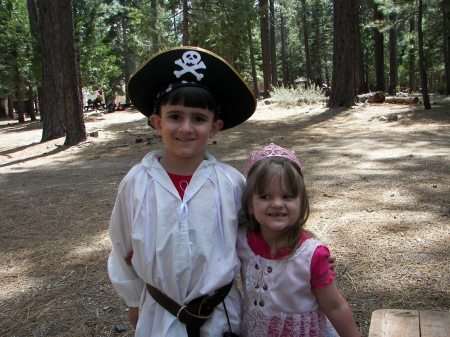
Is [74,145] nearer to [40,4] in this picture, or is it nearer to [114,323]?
[40,4]

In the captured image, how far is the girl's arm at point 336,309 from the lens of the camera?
163 cm

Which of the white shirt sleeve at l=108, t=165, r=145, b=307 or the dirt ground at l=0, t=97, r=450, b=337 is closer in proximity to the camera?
the white shirt sleeve at l=108, t=165, r=145, b=307

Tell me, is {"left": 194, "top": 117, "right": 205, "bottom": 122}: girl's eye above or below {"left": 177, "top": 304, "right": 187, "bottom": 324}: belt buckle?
above

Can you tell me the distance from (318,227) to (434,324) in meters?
2.40

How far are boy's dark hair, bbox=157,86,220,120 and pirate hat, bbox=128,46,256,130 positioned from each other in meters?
0.04

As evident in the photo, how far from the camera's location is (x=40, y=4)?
1192cm

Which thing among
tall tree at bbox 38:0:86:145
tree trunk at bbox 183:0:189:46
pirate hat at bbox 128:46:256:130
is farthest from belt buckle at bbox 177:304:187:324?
tree trunk at bbox 183:0:189:46

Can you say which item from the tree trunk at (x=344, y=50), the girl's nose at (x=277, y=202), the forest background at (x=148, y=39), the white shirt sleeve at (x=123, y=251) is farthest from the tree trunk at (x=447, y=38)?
the white shirt sleeve at (x=123, y=251)

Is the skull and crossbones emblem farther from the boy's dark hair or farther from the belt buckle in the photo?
the belt buckle

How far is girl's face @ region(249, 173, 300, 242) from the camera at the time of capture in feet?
5.45

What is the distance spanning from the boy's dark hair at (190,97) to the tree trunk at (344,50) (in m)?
12.9

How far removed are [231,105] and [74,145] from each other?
1099 cm

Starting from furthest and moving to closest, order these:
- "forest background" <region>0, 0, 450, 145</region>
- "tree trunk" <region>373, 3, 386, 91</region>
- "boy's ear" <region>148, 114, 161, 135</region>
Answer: "tree trunk" <region>373, 3, 386, 91</region> < "forest background" <region>0, 0, 450, 145</region> < "boy's ear" <region>148, 114, 161, 135</region>

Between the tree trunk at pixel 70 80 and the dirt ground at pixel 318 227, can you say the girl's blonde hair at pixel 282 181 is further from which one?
the tree trunk at pixel 70 80
